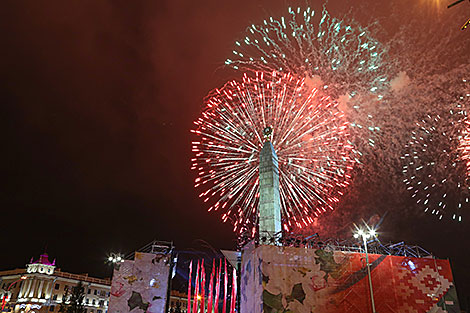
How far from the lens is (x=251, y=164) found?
3631 centimetres

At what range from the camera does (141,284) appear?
30.7 meters

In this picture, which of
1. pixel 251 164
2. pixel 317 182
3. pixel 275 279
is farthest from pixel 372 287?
pixel 251 164

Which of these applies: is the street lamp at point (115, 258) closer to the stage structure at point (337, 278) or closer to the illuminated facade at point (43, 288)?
the stage structure at point (337, 278)

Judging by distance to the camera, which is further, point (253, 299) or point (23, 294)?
point (23, 294)

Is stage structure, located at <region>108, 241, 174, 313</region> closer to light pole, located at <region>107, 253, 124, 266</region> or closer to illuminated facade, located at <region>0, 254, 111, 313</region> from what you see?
light pole, located at <region>107, 253, 124, 266</region>

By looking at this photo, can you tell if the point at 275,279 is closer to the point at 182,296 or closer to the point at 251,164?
the point at 251,164

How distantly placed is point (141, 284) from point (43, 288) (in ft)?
210

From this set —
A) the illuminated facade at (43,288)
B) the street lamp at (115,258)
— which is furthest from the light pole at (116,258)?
the illuminated facade at (43,288)

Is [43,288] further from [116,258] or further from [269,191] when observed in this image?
[269,191]

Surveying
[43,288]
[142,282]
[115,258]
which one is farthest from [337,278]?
[43,288]

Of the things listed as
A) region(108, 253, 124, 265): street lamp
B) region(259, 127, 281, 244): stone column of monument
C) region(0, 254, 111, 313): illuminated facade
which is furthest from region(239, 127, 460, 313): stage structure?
region(0, 254, 111, 313): illuminated facade

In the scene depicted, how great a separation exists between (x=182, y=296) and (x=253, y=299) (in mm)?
104254

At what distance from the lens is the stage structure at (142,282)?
97.8ft

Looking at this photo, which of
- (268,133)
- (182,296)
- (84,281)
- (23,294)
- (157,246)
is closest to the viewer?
(157,246)
